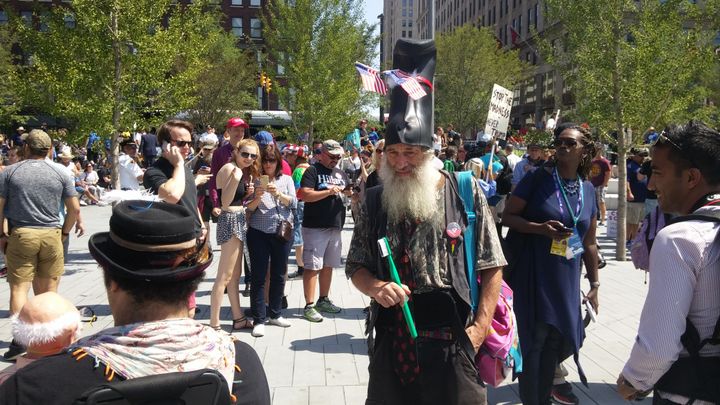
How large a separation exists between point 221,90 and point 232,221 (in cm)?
3156

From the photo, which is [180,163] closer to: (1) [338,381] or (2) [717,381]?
(1) [338,381]

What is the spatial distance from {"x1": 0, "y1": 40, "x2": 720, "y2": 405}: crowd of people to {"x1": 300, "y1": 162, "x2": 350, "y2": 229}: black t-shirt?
2.46 ft

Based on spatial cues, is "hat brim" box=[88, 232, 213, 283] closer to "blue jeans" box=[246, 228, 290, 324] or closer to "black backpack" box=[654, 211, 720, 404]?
"black backpack" box=[654, 211, 720, 404]

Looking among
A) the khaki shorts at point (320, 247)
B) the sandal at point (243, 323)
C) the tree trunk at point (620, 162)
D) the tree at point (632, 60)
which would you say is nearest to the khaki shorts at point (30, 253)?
the sandal at point (243, 323)

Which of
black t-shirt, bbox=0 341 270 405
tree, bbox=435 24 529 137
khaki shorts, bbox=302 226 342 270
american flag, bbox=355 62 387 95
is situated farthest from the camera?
tree, bbox=435 24 529 137

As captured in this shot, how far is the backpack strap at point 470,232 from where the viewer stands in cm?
280

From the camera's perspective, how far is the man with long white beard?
8.87 ft

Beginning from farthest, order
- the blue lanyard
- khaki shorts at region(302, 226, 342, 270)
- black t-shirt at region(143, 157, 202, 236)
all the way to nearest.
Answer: khaki shorts at region(302, 226, 342, 270), black t-shirt at region(143, 157, 202, 236), the blue lanyard

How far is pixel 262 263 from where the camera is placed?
606 cm

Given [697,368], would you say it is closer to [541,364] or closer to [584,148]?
[541,364]

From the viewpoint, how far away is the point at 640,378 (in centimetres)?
223

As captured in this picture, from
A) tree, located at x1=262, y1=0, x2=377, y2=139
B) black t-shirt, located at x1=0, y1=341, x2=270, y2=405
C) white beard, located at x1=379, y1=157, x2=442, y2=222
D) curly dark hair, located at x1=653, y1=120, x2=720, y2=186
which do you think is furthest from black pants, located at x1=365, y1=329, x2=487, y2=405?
tree, located at x1=262, y1=0, x2=377, y2=139

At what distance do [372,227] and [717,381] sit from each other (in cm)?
153

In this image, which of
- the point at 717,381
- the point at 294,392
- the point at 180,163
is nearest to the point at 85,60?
the point at 180,163
